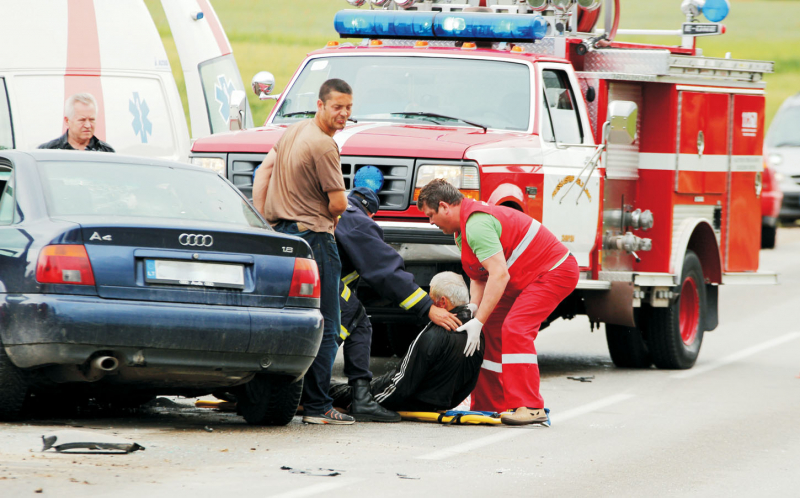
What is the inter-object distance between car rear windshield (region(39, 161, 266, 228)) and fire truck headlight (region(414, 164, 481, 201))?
1805mm

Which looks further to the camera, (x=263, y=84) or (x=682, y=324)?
(x=682, y=324)

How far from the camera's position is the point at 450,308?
884cm

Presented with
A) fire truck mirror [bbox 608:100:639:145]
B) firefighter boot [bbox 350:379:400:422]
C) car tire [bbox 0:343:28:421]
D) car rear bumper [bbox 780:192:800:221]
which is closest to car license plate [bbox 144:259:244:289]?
car tire [bbox 0:343:28:421]

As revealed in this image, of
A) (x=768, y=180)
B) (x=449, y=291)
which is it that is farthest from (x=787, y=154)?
(x=449, y=291)

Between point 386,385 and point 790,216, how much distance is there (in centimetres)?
1841

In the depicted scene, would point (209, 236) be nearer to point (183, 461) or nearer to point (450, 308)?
point (183, 461)

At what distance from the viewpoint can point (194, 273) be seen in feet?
23.8

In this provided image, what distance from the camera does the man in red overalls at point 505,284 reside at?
856 cm

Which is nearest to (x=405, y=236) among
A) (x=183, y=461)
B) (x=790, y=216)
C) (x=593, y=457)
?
(x=593, y=457)

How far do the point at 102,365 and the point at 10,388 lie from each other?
21.3 inches

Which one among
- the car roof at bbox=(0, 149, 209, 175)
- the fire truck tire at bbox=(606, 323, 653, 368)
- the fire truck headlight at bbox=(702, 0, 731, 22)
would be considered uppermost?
the fire truck headlight at bbox=(702, 0, 731, 22)

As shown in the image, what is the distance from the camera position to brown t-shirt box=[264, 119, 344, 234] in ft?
26.8

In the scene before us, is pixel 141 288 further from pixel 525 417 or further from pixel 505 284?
pixel 525 417

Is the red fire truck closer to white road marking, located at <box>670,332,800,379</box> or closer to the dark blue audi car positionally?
white road marking, located at <box>670,332,800,379</box>
